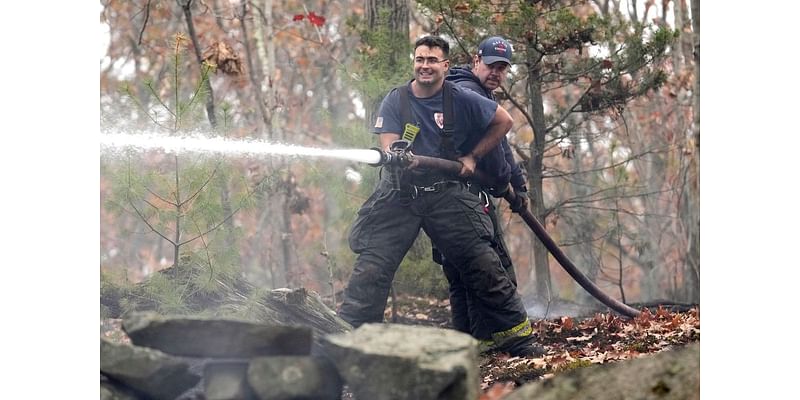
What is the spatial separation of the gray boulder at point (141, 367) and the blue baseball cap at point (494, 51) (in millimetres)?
3463

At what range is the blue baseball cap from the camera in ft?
21.1

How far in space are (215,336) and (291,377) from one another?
1.32ft

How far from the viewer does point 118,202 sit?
5.74 m

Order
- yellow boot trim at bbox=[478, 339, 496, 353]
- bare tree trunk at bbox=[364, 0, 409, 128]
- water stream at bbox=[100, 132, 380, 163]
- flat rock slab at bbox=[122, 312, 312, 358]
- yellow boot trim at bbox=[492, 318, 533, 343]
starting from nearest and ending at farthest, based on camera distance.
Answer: flat rock slab at bbox=[122, 312, 312, 358]
water stream at bbox=[100, 132, 380, 163]
yellow boot trim at bbox=[492, 318, 533, 343]
yellow boot trim at bbox=[478, 339, 496, 353]
bare tree trunk at bbox=[364, 0, 409, 128]

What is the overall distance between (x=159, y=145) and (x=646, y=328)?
13.8ft

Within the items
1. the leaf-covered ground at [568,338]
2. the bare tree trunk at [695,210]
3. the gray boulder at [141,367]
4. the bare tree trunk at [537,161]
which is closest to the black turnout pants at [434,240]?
the leaf-covered ground at [568,338]

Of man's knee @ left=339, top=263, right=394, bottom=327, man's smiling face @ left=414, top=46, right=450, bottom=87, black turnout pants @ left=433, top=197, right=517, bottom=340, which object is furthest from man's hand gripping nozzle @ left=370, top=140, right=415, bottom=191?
black turnout pants @ left=433, top=197, right=517, bottom=340

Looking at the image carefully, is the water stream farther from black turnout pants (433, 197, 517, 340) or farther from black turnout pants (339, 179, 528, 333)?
black turnout pants (433, 197, 517, 340)

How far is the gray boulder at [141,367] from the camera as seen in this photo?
12.6 feet

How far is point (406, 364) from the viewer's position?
3.64m

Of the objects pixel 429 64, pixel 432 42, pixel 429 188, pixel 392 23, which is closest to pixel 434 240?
pixel 429 188

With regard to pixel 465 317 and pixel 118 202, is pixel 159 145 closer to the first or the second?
pixel 118 202

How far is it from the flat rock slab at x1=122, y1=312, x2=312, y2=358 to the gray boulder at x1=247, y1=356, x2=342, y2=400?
0.24ft
